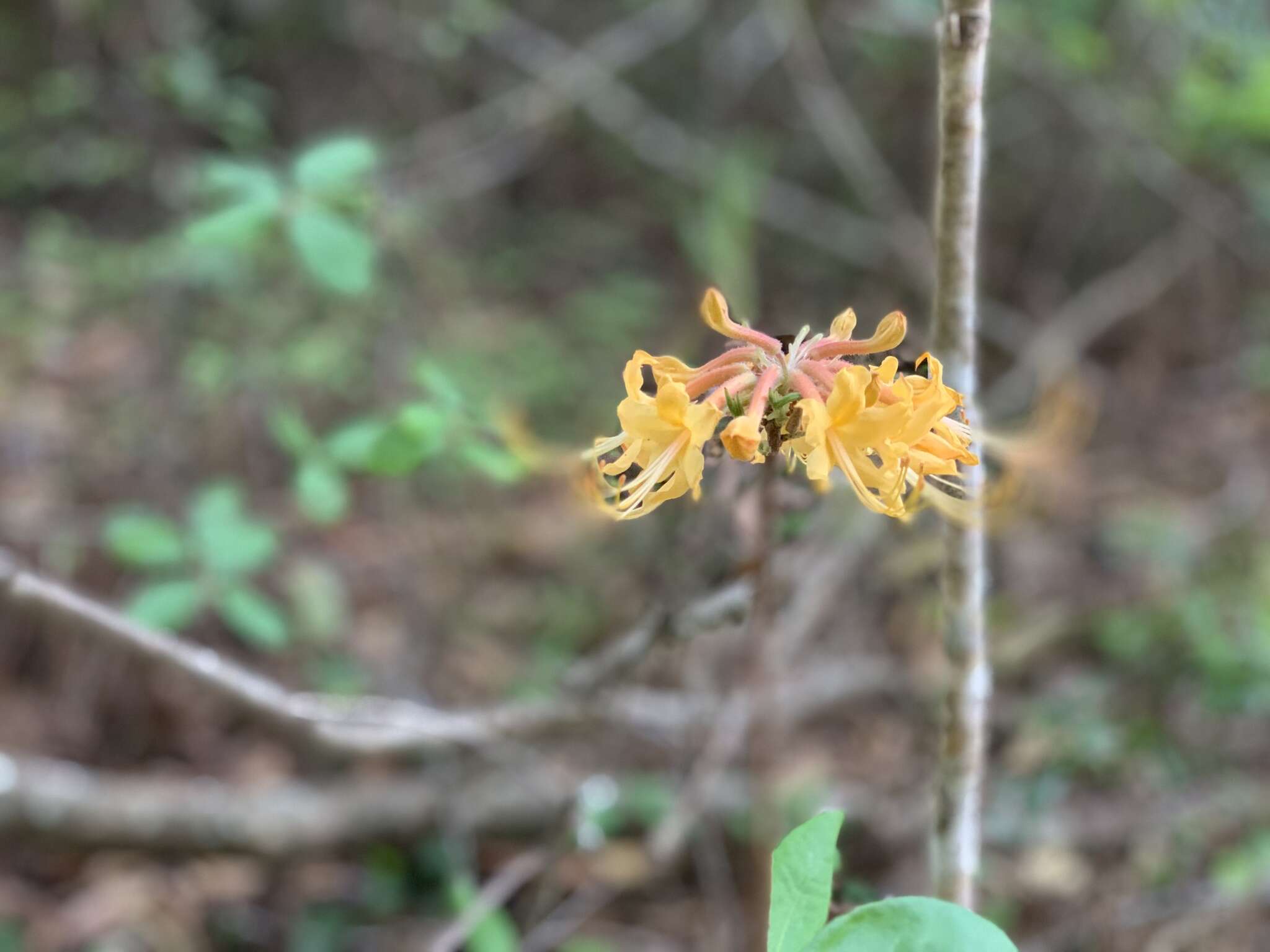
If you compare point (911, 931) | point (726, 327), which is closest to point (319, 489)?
point (726, 327)

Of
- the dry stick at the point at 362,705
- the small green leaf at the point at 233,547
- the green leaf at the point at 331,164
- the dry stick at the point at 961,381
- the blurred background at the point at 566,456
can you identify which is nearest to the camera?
the dry stick at the point at 961,381

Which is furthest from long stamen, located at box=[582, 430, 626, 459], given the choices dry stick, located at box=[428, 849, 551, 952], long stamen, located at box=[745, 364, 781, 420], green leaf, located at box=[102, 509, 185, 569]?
green leaf, located at box=[102, 509, 185, 569]

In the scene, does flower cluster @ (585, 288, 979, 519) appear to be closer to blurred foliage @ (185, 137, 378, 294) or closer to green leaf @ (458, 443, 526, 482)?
green leaf @ (458, 443, 526, 482)

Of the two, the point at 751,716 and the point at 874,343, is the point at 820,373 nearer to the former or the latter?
the point at 874,343

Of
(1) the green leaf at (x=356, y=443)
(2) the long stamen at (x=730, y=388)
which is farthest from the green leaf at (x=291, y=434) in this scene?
(2) the long stamen at (x=730, y=388)

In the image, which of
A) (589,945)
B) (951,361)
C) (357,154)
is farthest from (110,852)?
(951,361)

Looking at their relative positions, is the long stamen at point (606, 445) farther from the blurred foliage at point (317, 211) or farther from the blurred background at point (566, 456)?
the blurred foliage at point (317, 211)

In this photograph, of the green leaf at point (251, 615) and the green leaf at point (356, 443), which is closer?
the green leaf at point (356, 443)
